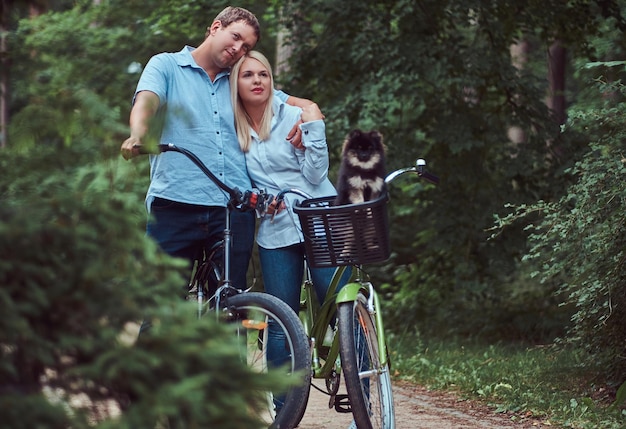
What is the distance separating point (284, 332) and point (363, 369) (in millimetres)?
659

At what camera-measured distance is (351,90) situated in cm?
998

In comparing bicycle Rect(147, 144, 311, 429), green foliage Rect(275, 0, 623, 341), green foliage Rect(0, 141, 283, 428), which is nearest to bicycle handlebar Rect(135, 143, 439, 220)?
bicycle Rect(147, 144, 311, 429)

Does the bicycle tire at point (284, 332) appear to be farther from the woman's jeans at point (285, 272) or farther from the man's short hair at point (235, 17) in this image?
the man's short hair at point (235, 17)

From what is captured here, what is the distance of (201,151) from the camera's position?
473 centimetres

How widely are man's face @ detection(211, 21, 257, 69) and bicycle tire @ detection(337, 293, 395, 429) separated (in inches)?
50.2

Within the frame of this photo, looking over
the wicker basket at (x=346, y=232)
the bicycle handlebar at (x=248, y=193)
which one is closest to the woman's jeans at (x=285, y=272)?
the bicycle handlebar at (x=248, y=193)

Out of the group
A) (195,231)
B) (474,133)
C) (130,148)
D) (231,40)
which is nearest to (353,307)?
(195,231)

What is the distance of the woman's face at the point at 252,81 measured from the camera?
4.88 meters

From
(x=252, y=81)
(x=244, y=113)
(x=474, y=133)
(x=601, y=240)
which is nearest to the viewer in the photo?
(x=252, y=81)

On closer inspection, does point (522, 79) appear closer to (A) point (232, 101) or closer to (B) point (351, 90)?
(B) point (351, 90)

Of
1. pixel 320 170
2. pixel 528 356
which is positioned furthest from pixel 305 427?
pixel 528 356

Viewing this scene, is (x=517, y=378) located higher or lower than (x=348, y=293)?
lower

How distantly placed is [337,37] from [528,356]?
3887mm

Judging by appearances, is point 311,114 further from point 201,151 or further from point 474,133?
point 474,133
